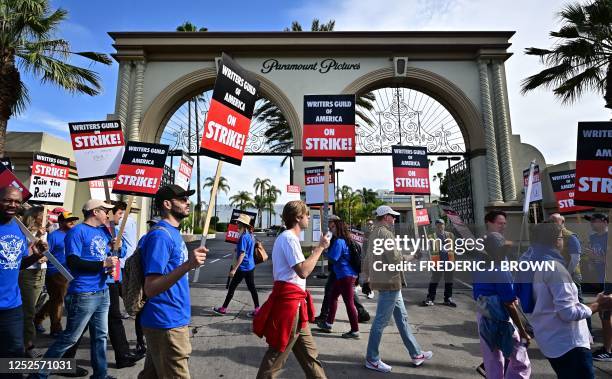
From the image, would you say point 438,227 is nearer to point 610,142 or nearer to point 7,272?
point 610,142

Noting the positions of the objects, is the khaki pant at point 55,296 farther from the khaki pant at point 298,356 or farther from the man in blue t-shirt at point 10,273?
the khaki pant at point 298,356

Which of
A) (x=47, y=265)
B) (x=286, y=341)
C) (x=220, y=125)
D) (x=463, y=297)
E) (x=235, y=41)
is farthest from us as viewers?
(x=235, y=41)

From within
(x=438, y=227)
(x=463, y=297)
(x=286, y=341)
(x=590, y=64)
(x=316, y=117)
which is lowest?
(x=463, y=297)

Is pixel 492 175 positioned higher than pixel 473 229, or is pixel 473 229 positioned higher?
pixel 492 175

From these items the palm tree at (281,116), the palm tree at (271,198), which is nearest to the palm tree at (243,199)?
the palm tree at (271,198)

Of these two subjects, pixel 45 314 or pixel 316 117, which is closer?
pixel 45 314

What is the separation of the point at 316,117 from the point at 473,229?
31.2 feet

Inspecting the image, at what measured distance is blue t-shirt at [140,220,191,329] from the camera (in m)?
2.35

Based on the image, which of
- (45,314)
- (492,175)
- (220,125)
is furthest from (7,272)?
(492,175)

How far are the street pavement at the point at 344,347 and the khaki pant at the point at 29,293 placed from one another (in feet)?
2.12

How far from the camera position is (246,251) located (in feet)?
21.3

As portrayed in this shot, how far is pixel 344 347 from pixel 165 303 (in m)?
3.21

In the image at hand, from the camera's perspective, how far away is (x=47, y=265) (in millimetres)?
5406

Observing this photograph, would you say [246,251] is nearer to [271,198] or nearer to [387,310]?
[387,310]
